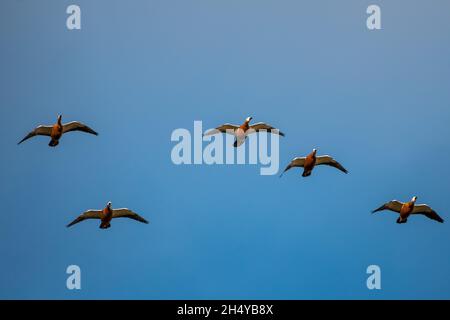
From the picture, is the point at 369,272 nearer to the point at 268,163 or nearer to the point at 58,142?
the point at 268,163

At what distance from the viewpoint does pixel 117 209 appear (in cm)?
3116

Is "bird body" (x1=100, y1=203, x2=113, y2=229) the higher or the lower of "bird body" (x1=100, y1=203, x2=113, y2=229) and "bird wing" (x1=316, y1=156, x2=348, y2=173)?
the lower

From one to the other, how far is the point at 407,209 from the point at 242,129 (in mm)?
5853

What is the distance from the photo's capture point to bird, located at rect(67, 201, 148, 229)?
30422 mm

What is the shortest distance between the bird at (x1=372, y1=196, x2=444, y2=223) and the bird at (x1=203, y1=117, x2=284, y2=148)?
4147mm

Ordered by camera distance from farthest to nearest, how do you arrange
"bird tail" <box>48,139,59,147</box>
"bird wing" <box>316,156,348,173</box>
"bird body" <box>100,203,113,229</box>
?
"bird wing" <box>316,156,348,173</box>
"bird tail" <box>48,139,59,147</box>
"bird body" <box>100,203,113,229</box>

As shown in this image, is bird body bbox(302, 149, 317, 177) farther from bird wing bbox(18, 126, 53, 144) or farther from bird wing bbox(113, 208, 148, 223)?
bird wing bbox(18, 126, 53, 144)

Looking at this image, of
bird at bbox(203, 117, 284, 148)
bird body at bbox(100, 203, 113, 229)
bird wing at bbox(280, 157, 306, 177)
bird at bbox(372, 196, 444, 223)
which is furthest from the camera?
bird wing at bbox(280, 157, 306, 177)

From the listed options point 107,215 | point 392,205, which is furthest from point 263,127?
point 107,215

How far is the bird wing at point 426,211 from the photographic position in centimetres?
3109

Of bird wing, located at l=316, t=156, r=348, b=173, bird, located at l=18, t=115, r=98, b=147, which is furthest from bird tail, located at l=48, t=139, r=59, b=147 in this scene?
bird wing, located at l=316, t=156, r=348, b=173

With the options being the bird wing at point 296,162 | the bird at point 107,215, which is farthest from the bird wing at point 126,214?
the bird wing at point 296,162

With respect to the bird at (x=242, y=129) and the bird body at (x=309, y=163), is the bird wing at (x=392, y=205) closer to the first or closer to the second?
the bird body at (x=309, y=163)
